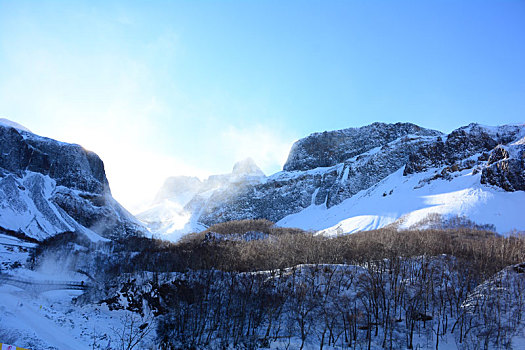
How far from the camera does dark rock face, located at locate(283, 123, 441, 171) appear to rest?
168000 millimetres

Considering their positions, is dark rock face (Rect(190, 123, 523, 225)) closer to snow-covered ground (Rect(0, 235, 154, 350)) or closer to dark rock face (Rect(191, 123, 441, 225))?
dark rock face (Rect(191, 123, 441, 225))

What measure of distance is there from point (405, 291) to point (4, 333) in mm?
39789

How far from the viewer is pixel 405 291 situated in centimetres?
4003

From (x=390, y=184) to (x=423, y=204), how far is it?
98.0 ft

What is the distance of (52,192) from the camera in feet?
445

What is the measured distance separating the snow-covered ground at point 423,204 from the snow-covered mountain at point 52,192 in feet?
286

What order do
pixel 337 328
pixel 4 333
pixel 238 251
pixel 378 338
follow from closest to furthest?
pixel 4 333 < pixel 378 338 < pixel 337 328 < pixel 238 251

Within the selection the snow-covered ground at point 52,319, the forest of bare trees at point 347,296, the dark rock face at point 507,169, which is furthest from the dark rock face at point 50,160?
the dark rock face at point 507,169

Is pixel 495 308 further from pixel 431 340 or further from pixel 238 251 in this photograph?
pixel 238 251

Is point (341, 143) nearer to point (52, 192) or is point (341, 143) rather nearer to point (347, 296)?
point (52, 192)

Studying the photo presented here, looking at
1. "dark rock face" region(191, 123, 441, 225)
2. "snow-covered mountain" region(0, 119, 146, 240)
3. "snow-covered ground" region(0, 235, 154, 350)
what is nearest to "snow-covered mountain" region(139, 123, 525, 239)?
"dark rock face" region(191, 123, 441, 225)

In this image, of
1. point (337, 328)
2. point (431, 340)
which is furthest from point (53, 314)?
point (431, 340)

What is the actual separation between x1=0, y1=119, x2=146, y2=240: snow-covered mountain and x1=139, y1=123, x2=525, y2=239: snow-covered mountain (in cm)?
4970

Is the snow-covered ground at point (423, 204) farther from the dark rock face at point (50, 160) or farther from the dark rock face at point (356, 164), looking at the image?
the dark rock face at point (50, 160)
